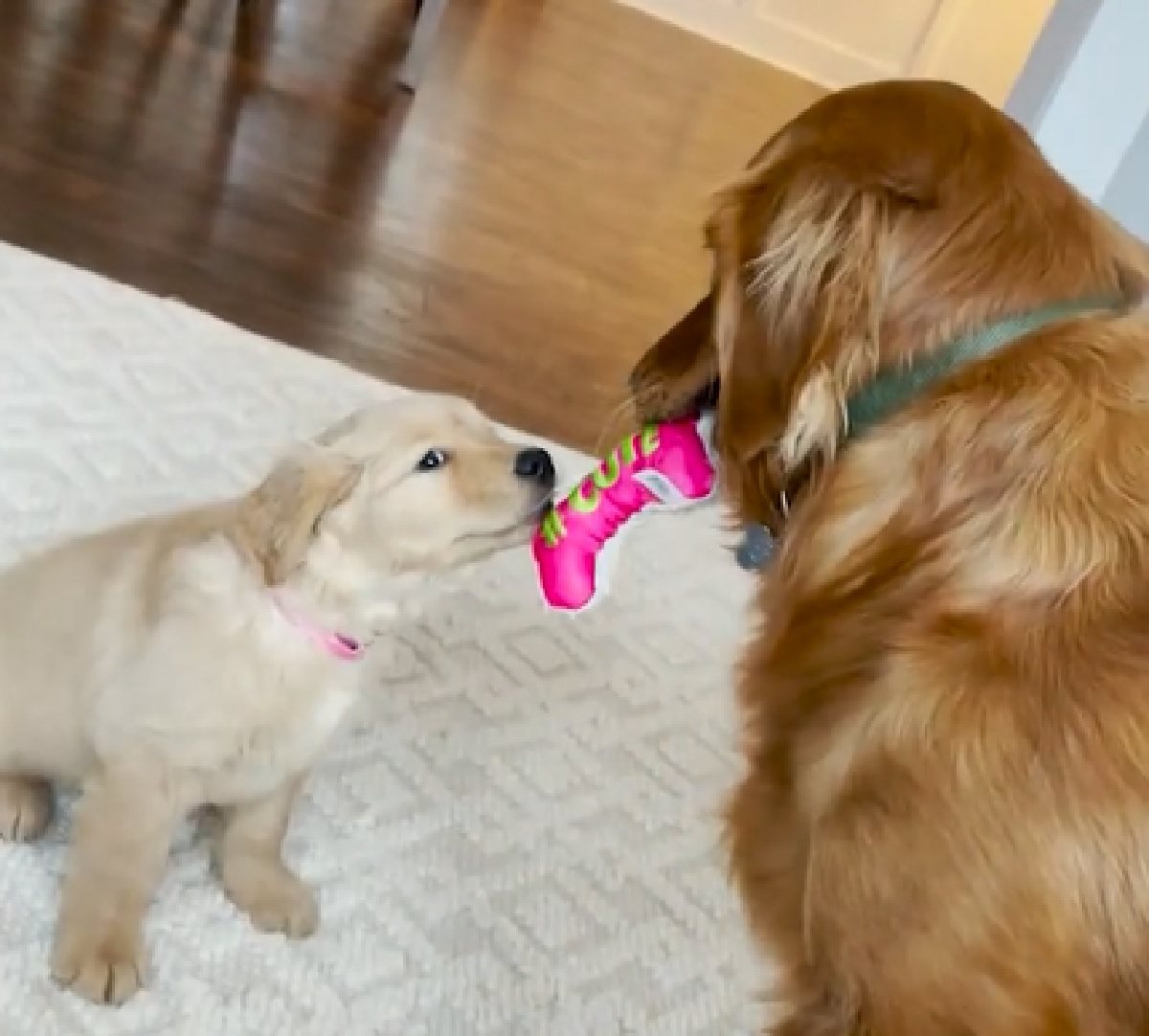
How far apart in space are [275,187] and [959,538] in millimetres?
2003

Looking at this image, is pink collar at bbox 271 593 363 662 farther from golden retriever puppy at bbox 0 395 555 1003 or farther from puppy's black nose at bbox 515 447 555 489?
puppy's black nose at bbox 515 447 555 489

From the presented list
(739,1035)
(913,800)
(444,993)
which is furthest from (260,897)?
(913,800)

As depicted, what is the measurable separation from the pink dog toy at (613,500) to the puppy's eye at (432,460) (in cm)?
9

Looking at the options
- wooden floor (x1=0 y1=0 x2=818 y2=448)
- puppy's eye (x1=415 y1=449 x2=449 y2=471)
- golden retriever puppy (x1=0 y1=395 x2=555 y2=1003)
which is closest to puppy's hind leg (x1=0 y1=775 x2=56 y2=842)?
golden retriever puppy (x1=0 y1=395 x2=555 y2=1003)

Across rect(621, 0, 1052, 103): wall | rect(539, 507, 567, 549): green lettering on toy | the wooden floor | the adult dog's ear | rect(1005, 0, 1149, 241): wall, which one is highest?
rect(1005, 0, 1149, 241): wall

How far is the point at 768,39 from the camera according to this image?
5.31m

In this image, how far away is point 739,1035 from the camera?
4.72 ft

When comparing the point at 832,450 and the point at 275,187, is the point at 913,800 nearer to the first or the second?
the point at 832,450

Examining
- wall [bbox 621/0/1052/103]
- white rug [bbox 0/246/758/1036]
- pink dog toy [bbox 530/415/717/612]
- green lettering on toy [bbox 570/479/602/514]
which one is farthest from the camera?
wall [bbox 621/0/1052/103]

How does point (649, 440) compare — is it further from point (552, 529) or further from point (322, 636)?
point (322, 636)

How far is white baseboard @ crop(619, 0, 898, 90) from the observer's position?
5277 mm

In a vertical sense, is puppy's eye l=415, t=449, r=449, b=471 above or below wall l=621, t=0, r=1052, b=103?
above

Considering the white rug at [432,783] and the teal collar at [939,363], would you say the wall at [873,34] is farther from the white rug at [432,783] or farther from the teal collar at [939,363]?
the teal collar at [939,363]

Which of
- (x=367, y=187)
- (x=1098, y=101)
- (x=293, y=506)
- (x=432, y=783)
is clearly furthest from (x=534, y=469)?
(x=367, y=187)
